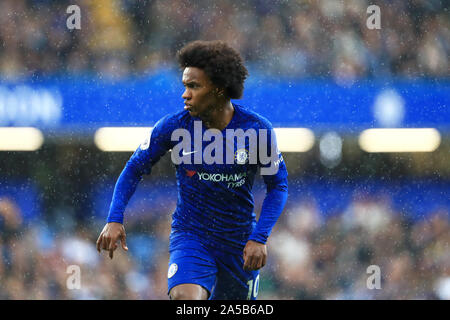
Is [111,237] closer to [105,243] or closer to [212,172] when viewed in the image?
[105,243]

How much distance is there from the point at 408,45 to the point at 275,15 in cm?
184

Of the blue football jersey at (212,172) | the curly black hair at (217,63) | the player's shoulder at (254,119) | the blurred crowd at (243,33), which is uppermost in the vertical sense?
the blurred crowd at (243,33)

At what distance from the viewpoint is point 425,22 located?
341 inches

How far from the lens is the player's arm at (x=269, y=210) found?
11.3 feet

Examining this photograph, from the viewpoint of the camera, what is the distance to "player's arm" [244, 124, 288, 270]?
3443mm

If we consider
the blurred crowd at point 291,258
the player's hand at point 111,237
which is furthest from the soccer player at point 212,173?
the blurred crowd at point 291,258

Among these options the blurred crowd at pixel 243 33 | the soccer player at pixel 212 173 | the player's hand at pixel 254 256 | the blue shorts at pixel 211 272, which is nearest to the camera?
the player's hand at pixel 254 256

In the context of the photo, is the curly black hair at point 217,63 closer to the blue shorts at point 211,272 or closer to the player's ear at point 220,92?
the player's ear at point 220,92

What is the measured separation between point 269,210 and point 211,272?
482 millimetres

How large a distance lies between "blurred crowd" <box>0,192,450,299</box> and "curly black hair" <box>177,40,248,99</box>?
15.0 feet

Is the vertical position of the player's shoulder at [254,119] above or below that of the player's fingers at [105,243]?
above

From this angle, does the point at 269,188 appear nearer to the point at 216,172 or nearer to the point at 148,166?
the point at 216,172

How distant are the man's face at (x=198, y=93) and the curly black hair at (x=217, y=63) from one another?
0.04m
